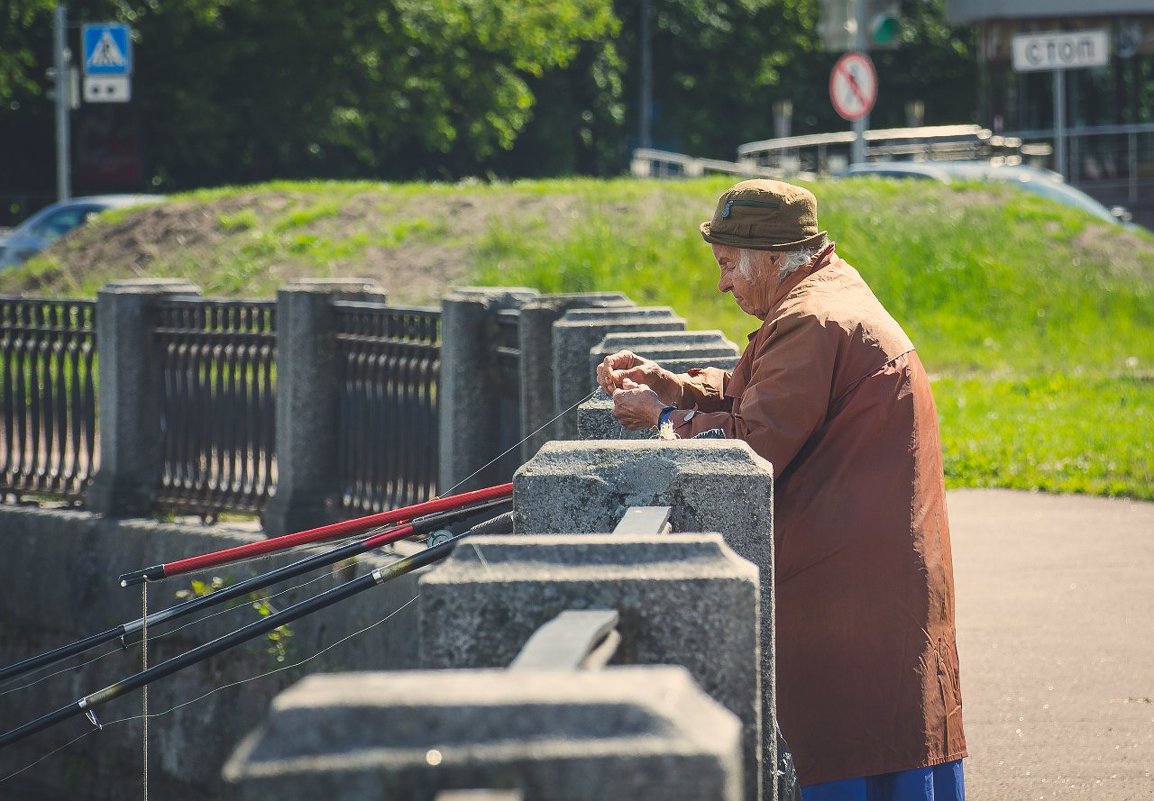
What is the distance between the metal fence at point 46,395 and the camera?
10.4 meters

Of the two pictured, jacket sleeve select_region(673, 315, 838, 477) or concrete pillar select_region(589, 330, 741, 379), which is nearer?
jacket sleeve select_region(673, 315, 838, 477)

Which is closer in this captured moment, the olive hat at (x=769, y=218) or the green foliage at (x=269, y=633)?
the olive hat at (x=769, y=218)

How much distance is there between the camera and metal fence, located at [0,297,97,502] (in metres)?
10.4

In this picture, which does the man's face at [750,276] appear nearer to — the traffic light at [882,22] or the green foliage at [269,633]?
the green foliage at [269,633]

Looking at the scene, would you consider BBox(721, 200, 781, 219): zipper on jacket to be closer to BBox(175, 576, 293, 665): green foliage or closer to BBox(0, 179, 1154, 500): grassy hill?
BBox(175, 576, 293, 665): green foliage

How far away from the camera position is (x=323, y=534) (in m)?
4.80

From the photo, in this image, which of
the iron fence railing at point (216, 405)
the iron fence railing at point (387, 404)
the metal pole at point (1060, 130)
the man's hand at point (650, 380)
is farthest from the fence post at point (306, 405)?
the metal pole at point (1060, 130)

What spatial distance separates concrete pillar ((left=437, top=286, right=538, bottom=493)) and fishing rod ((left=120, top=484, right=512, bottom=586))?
3376mm

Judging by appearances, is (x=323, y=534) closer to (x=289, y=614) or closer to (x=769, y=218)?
(x=289, y=614)

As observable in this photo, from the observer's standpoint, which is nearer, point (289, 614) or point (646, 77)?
point (289, 614)

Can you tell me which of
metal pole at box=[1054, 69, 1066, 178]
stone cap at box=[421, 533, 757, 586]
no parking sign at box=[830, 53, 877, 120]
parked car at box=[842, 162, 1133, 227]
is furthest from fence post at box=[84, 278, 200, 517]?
metal pole at box=[1054, 69, 1066, 178]

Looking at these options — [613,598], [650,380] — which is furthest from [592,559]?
[650,380]

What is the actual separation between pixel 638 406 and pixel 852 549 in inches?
27.1

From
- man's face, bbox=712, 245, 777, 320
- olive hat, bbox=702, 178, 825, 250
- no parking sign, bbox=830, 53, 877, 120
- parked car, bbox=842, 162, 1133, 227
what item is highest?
no parking sign, bbox=830, 53, 877, 120
